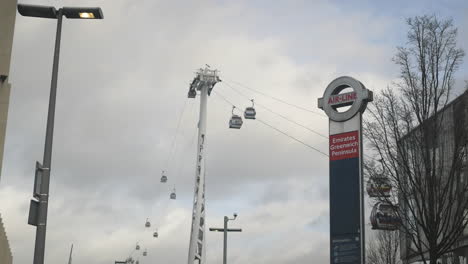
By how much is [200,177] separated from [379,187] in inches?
1220

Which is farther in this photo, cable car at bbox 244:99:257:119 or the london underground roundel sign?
cable car at bbox 244:99:257:119

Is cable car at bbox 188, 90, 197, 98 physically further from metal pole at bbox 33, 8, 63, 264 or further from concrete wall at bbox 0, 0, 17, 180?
metal pole at bbox 33, 8, 63, 264

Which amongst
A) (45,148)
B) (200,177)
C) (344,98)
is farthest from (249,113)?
(45,148)

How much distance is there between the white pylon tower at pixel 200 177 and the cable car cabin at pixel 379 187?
29107 millimetres

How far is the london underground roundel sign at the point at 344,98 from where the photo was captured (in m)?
24.4

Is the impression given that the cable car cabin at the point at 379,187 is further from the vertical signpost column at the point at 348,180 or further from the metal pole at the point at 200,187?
the metal pole at the point at 200,187

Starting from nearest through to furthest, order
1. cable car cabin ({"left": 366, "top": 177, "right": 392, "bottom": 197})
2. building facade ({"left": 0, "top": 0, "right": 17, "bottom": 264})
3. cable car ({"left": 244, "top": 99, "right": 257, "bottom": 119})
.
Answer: building facade ({"left": 0, "top": 0, "right": 17, "bottom": 264}) < cable car cabin ({"left": 366, "top": 177, "right": 392, "bottom": 197}) < cable car ({"left": 244, "top": 99, "right": 257, "bottom": 119})

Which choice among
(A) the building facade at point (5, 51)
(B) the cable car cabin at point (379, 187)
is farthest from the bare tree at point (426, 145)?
(A) the building facade at point (5, 51)

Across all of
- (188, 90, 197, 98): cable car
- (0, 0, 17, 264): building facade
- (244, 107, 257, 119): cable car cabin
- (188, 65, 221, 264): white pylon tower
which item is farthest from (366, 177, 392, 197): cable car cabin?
(188, 90, 197, 98): cable car

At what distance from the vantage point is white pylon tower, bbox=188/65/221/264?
164 feet

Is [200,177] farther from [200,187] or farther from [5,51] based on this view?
[5,51]

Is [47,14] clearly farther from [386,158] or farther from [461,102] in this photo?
[461,102]

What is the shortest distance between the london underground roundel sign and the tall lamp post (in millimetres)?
13048

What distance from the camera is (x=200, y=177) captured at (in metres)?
51.9
